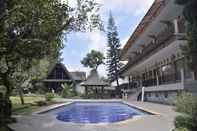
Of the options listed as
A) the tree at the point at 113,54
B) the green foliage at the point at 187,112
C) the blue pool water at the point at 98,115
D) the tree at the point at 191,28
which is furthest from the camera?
the tree at the point at 113,54

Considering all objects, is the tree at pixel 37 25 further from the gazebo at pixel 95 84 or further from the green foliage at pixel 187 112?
the gazebo at pixel 95 84

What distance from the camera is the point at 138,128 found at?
13539 millimetres

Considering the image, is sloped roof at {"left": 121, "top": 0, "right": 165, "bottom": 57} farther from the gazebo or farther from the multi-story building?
the gazebo

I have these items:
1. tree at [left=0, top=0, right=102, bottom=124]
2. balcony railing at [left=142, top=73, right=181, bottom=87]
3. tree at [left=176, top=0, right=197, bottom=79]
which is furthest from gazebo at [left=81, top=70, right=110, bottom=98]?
tree at [left=176, top=0, right=197, bottom=79]

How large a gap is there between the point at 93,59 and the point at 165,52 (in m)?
50.9

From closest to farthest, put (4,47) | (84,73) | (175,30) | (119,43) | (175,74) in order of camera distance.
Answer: (4,47) < (175,30) < (175,74) < (119,43) < (84,73)

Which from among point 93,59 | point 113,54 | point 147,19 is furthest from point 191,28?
point 93,59

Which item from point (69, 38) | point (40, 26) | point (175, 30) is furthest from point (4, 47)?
point (175, 30)

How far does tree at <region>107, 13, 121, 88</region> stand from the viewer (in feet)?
222

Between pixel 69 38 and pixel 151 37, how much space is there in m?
18.6

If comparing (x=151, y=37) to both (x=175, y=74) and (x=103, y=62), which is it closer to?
(x=175, y=74)

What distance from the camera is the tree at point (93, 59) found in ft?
248

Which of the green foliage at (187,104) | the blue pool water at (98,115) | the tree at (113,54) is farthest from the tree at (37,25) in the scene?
the tree at (113,54)

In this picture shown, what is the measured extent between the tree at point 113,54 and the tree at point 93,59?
587cm
